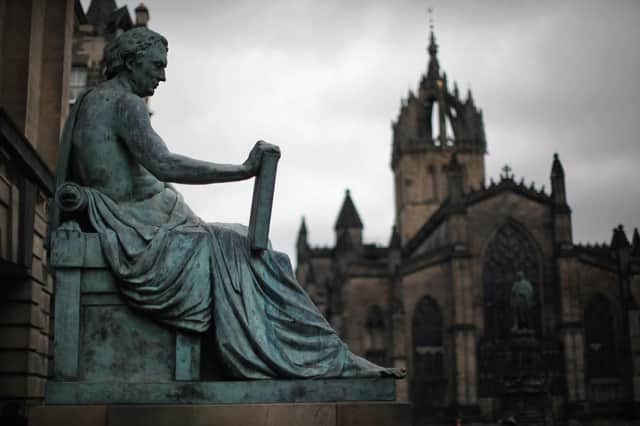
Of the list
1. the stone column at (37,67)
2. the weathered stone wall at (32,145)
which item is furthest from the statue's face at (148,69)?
the stone column at (37,67)

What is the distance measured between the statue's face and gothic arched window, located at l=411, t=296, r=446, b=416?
138 feet

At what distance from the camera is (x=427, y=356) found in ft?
152

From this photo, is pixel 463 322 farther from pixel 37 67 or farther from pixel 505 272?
pixel 37 67

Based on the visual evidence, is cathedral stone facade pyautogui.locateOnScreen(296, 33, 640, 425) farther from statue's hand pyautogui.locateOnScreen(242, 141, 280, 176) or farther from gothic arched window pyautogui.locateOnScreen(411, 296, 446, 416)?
statue's hand pyautogui.locateOnScreen(242, 141, 280, 176)

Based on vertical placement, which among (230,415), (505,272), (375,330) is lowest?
(230,415)

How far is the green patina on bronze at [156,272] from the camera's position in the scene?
4.27 meters

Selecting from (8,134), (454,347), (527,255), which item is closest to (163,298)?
(8,134)

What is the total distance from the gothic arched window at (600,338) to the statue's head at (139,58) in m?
44.0

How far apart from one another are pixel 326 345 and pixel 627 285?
45.2 meters

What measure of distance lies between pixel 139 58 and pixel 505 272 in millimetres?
44258

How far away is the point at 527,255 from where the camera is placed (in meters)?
47.4

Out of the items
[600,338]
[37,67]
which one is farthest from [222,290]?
[600,338]

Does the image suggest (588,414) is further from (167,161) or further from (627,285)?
(167,161)

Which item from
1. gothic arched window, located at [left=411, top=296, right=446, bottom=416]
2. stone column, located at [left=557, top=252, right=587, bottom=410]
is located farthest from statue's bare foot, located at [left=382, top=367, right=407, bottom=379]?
gothic arched window, located at [left=411, top=296, right=446, bottom=416]
